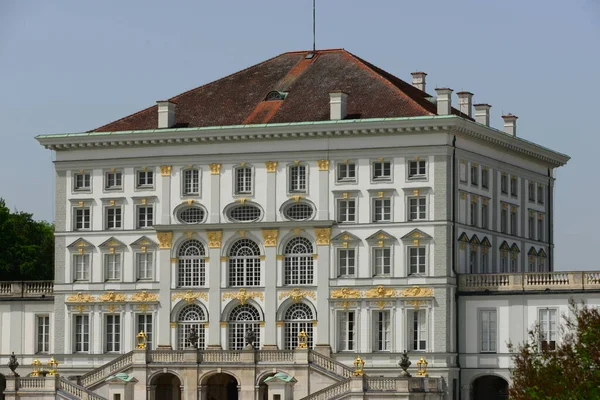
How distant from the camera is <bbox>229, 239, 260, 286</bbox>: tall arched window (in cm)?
9875

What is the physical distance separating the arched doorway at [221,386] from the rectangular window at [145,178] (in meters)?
10.0

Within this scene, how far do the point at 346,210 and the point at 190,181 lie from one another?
8.00 meters

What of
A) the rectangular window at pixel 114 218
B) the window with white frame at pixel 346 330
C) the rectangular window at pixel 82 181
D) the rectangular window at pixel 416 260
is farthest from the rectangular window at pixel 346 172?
the rectangular window at pixel 82 181

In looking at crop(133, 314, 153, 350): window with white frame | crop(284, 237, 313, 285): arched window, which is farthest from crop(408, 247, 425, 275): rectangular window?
crop(133, 314, 153, 350): window with white frame

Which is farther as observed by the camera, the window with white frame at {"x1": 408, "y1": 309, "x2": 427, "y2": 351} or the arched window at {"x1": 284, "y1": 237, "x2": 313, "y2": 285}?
the arched window at {"x1": 284, "y1": 237, "x2": 313, "y2": 285}

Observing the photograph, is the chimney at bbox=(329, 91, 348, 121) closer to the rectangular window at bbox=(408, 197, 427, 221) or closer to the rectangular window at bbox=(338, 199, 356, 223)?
the rectangular window at bbox=(338, 199, 356, 223)

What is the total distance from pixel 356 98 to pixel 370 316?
410 inches

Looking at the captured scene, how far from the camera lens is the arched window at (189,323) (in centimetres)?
9944

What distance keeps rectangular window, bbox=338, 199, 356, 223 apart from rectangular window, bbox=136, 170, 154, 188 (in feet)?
31.7

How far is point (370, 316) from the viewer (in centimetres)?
9631

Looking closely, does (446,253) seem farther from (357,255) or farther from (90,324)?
(90,324)

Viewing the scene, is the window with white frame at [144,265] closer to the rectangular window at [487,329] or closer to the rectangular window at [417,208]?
the rectangular window at [417,208]

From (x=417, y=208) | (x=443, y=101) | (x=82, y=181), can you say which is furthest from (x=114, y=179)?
(x=443, y=101)

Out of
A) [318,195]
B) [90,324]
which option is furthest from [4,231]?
[318,195]
